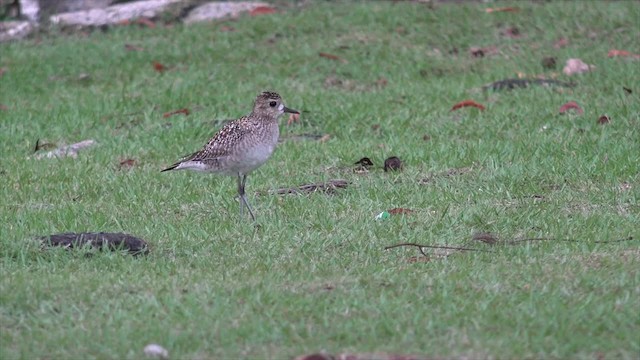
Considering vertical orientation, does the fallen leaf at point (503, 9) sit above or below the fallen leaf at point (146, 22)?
above

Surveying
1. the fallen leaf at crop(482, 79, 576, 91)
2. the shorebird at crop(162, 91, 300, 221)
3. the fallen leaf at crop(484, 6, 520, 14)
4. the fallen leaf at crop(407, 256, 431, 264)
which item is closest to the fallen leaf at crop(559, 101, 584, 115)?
the fallen leaf at crop(482, 79, 576, 91)

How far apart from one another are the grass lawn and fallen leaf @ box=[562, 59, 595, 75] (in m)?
0.22

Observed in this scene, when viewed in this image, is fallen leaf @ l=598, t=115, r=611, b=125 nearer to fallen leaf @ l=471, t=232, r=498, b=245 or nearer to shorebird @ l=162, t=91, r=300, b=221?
shorebird @ l=162, t=91, r=300, b=221

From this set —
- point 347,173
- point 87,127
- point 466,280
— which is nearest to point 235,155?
point 347,173

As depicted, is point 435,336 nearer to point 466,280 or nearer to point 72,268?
point 466,280

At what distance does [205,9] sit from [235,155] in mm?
9231

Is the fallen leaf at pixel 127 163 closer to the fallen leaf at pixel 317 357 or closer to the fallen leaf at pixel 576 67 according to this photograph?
the fallen leaf at pixel 317 357

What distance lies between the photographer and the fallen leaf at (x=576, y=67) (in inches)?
550

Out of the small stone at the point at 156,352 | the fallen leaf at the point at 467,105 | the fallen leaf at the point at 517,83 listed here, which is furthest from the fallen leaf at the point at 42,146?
the small stone at the point at 156,352

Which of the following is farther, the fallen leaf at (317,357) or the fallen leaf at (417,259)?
the fallen leaf at (417,259)

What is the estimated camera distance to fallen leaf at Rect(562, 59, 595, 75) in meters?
14.0

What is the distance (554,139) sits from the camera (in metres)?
11.2

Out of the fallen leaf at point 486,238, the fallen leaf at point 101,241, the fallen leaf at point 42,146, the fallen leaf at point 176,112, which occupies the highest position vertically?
the fallen leaf at point 101,241

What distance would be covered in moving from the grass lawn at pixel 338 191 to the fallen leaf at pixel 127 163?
0.08 meters
